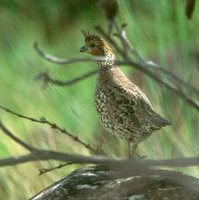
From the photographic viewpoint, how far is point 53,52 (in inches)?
92.0

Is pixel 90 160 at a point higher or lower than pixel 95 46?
lower

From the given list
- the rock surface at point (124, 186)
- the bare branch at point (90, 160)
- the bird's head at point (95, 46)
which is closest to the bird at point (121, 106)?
the bird's head at point (95, 46)

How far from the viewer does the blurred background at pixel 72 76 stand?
5.18 ft

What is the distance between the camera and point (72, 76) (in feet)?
7.08

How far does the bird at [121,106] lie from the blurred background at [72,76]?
3 centimetres

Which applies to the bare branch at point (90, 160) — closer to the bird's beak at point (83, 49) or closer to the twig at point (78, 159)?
the twig at point (78, 159)

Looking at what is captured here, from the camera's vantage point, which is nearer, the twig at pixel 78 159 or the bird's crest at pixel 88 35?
the twig at pixel 78 159

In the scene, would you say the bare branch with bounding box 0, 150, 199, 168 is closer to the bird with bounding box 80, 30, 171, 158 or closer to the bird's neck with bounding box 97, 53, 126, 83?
the bird with bounding box 80, 30, 171, 158

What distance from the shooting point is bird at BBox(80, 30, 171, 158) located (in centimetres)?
211

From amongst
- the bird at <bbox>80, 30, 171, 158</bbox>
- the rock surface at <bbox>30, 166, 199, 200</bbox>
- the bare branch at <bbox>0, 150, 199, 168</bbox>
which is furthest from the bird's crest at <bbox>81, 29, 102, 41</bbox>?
the bare branch at <bbox>0, 150, 199, 168</bbox>

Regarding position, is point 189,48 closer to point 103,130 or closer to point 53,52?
point 103,130

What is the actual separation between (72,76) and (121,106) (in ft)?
0.63

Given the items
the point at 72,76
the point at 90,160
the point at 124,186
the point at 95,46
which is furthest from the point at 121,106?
the point at 90,160

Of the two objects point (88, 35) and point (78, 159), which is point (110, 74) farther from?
point (78, 159)
